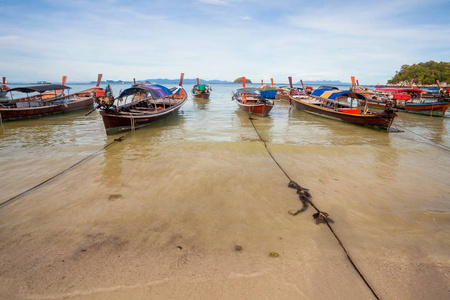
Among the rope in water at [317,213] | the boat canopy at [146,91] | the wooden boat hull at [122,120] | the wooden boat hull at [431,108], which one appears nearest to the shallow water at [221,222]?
the rope in water at [317,213]

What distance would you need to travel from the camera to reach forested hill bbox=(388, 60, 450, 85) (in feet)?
248

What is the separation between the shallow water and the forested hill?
88.6 meters

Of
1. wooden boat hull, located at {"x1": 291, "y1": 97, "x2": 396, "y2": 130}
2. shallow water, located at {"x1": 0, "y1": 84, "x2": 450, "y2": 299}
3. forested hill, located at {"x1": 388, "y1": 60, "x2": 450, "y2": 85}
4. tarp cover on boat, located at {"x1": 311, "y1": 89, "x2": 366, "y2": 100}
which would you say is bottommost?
shallow water, located at {"x1": 0, "y1": 84, "x2": 450, "y2": 299}

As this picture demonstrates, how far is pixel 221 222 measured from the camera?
4562mm

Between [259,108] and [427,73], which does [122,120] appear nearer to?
[259,108]

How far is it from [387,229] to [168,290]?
412 cm

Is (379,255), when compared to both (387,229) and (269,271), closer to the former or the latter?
(387,229)

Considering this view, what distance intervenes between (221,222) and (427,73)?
345ft

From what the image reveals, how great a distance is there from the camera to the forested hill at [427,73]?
75.6 meters

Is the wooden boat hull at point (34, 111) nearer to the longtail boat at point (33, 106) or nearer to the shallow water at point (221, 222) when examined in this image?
the longtail boat at point (33, 106)

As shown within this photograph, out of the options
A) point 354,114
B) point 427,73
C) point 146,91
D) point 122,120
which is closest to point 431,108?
point 354,114

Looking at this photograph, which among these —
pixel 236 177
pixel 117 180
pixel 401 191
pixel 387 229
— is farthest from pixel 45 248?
pixel 401 191

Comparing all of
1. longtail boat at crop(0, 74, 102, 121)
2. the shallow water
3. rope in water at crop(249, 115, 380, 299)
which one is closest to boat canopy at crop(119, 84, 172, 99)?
longtail boat at crop(0, 74, 102, 121)

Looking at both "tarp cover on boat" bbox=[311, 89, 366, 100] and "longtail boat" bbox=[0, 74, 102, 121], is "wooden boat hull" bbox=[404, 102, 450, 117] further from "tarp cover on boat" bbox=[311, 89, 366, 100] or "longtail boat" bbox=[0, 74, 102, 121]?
"longtail boat" bbox=[0, 74, 102, 121]
